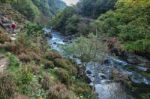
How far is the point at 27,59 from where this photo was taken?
76.0 ft

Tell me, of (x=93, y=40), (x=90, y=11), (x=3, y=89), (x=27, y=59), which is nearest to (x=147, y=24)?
(x=93, y=40)

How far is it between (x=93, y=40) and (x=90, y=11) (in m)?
68.2

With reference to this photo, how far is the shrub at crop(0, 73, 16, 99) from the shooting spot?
12.2m

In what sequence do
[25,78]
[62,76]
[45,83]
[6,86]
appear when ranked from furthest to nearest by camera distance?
[62,76] < [45,83] < [25,78] < [6,86]

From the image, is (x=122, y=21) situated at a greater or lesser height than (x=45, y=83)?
greater

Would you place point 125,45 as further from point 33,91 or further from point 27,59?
point 33,91

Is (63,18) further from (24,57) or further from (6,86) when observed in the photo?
(6,86)

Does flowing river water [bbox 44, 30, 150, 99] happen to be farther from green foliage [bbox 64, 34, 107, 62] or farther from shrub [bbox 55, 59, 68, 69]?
shrub [bbox 55, 59, 68, 69]

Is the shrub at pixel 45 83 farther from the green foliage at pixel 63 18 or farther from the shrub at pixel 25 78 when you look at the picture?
the green foliage at pixel 63 18

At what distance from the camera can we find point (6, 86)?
495 inches

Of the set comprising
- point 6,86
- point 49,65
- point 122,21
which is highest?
point 122,21

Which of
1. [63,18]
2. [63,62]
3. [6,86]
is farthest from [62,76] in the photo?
[63,18]

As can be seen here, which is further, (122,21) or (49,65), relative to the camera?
(122,21)

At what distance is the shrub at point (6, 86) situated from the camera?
12156 millimetres
